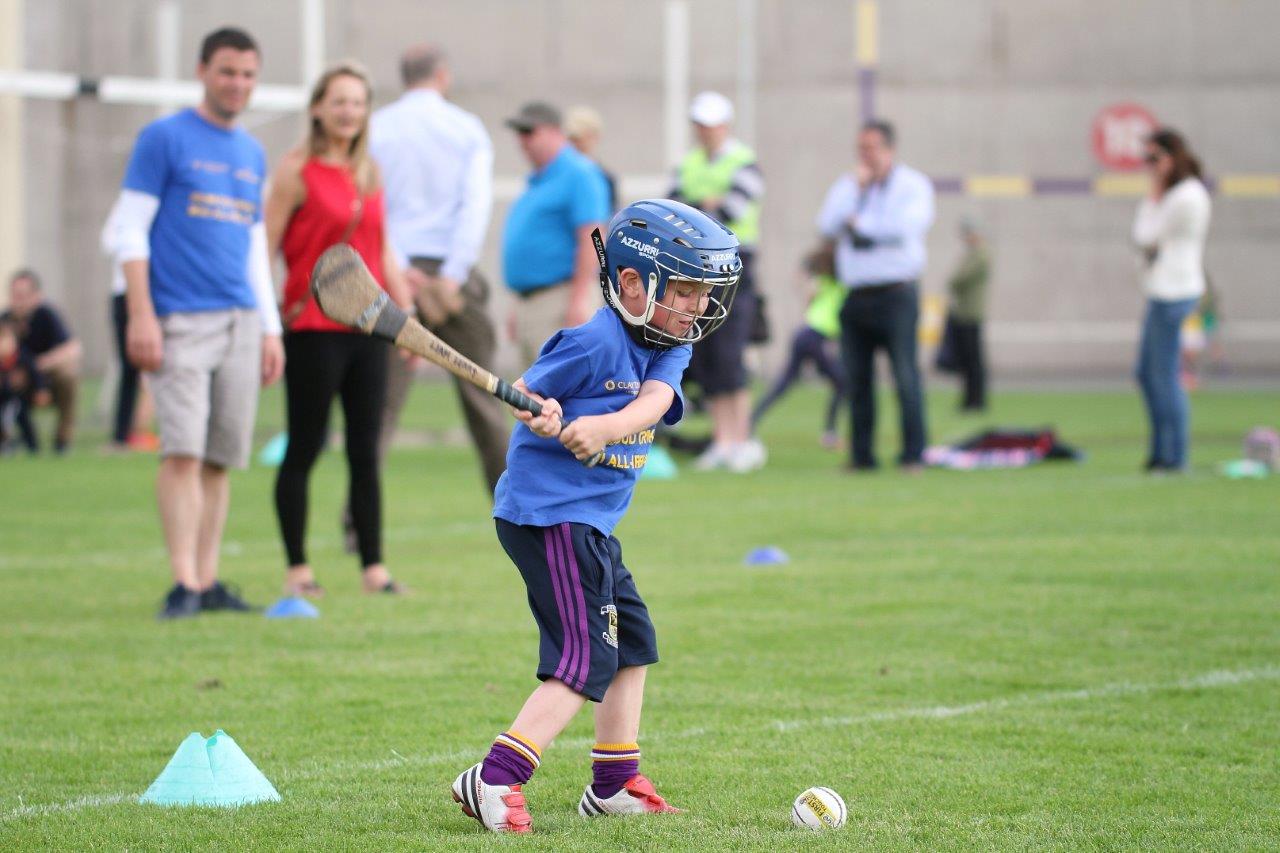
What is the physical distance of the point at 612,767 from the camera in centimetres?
416

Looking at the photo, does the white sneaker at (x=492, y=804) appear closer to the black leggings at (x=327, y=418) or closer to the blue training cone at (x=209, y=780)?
the blue training cone at (x=209, y=780)

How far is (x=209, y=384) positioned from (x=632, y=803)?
3.34 m

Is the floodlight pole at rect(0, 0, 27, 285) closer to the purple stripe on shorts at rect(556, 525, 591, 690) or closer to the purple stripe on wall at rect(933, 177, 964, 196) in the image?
the purple stripe on wall at rect(933, 177, 964, 196)

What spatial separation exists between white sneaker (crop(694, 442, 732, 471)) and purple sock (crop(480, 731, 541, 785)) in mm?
9101

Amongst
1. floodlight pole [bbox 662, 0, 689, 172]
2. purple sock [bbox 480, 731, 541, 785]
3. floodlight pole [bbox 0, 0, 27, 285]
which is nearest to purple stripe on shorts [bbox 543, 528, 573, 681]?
purple sock [bbox 480, 731, 541, 785]

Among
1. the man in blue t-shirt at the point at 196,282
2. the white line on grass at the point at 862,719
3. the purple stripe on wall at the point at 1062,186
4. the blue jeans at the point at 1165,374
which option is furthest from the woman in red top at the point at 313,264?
the purple stripe on wall at the point at 1062,186

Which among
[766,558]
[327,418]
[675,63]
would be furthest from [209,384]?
[675,63]

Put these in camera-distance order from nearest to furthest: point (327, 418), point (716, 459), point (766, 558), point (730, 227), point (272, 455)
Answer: point (327, 418)
point (766, 558)
point (730, 227)
point (716, 459)
point (272, 455)

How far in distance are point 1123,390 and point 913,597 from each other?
54.9ft

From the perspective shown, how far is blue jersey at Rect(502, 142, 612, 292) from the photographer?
968 cm

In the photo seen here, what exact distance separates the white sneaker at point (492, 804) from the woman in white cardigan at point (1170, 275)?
28.7ft

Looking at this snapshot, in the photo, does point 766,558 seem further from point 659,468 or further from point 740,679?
point 659,468

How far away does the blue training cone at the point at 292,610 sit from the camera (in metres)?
6.82

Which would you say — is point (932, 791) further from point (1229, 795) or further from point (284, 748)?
point (284, 748)
